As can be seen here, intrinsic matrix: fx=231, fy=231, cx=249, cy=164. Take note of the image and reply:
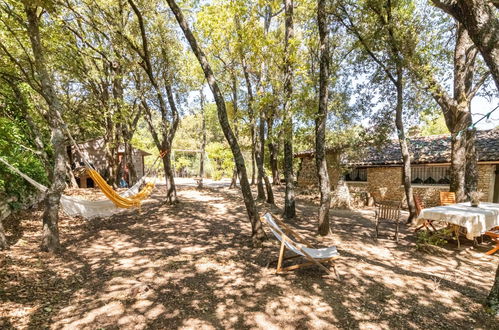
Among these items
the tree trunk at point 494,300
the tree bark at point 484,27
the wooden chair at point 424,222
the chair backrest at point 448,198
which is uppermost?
the tree bark at point 484,27

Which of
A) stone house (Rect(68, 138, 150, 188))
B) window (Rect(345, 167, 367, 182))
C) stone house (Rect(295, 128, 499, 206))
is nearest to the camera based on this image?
stone house (Rect(295, 128, 499, 206))

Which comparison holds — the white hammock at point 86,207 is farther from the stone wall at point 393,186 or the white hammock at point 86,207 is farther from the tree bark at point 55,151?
the stone wall at point 393,186

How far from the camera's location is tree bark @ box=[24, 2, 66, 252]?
4309 millimetres

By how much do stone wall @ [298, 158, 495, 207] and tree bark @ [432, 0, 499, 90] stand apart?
24.6ft

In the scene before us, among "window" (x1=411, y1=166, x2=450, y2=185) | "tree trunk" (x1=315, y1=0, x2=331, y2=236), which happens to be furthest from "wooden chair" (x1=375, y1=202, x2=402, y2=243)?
"window" (x1=411, y1=166, x2=450, y2=185)

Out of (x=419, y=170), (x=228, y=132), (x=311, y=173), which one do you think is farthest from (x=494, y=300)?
(x=311, y=173)

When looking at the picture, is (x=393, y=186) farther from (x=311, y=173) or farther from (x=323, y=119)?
Answer: (x=323, y=119)

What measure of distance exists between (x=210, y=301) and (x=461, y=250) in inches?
214

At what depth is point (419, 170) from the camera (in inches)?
446

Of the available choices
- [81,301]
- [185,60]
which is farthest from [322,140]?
[185,60]

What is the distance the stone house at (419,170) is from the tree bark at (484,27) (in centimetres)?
699

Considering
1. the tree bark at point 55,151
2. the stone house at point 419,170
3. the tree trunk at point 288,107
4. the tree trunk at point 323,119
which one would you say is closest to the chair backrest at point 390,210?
the tree trunk at point 323,119

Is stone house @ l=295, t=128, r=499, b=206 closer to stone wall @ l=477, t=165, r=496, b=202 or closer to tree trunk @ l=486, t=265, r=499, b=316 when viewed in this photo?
stone wall @ l=477, t=165, r=496, b=202

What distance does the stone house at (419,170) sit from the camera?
30.9 feet
